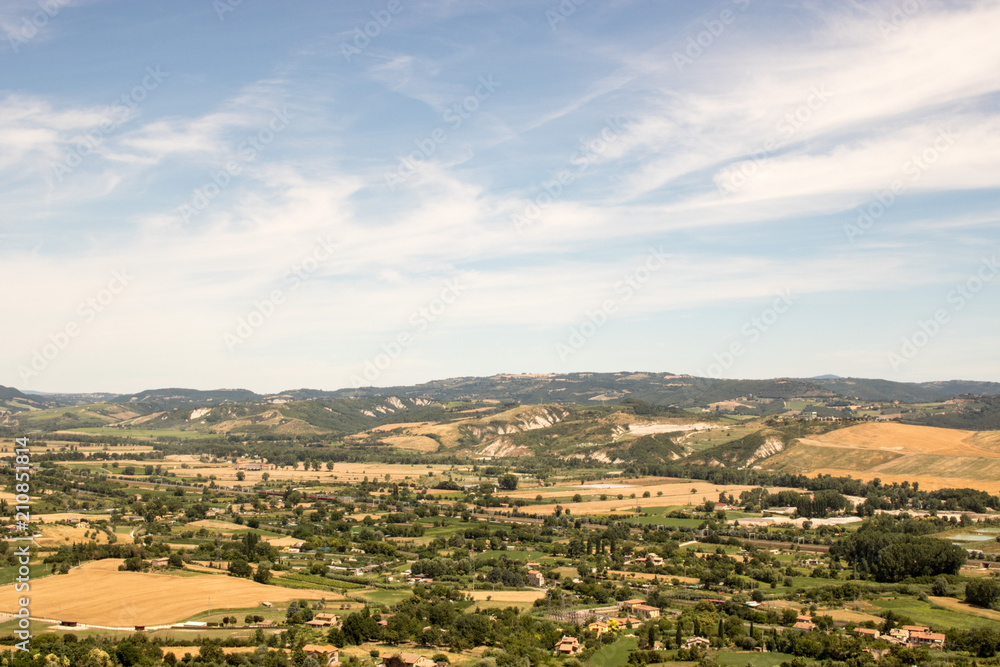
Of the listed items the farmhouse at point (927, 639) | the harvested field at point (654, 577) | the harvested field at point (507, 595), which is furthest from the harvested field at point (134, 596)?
the farmhouse at point (927, 639)

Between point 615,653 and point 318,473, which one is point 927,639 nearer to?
point 615,653

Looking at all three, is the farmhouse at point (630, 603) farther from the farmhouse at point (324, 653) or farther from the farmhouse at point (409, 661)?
the farmhouse at point (324, 653)

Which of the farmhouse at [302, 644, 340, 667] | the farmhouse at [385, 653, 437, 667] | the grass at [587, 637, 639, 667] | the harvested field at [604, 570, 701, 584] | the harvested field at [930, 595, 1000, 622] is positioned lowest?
the harvested field at [604, 570, 701, 584]

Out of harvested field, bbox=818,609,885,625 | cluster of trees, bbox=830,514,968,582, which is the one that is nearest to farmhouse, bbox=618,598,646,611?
harvested field, bbox=818,609,885,625

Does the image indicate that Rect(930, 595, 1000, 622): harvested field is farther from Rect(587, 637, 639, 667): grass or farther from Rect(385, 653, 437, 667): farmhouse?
Rect(385, 653, 437, 667): farmhouse

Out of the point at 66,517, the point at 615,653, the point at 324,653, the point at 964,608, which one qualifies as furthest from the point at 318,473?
the point at 964,608

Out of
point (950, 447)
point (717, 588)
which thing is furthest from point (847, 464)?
point (717, 588)

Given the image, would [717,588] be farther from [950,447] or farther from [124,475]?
[124,475]
